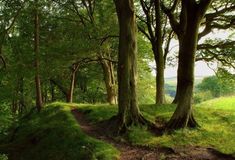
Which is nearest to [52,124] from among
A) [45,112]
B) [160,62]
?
[45,112]

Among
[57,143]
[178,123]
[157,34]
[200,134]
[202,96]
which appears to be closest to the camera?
[200,134]

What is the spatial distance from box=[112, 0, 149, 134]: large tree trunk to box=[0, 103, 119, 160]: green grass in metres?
2.20

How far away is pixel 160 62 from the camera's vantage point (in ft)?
90.5

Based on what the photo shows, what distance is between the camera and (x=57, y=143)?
62.3 feet

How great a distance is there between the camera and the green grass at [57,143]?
15.6 metres

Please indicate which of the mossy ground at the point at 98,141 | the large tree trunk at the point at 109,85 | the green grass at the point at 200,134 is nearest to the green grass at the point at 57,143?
the mossy ground at the point at 98,141

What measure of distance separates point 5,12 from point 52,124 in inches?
382

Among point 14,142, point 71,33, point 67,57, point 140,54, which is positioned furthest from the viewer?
point 140,54

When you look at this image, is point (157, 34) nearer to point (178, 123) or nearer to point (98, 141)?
point (178, 123)

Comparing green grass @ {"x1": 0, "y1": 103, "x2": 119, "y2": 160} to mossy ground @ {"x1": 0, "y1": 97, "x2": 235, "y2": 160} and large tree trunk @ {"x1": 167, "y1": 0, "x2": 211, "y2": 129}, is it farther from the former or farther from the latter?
large tree trunk @ {"x1": 167, "y1": 0, "x2": 211, "y2": 129}

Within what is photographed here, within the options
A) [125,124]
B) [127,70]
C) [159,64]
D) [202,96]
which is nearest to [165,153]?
[125,124]

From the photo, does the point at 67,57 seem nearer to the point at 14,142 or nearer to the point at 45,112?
the point at 45,112

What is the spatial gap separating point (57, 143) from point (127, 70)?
4981mm

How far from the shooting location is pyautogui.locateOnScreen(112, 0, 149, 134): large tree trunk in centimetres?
1831
